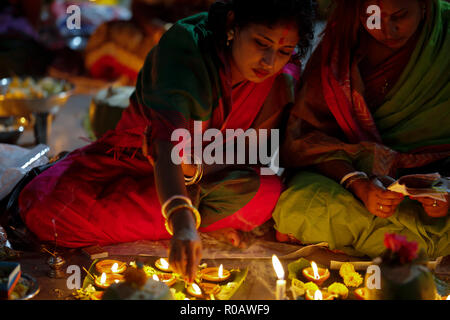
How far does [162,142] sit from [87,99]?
14.7ft

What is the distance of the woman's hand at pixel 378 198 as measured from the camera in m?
2.50

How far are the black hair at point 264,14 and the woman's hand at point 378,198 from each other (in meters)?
0.78

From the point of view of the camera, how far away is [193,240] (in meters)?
1.86

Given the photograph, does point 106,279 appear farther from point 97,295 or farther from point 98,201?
point 98,201

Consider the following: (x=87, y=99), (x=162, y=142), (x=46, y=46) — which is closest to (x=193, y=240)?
(x=162, y=142)

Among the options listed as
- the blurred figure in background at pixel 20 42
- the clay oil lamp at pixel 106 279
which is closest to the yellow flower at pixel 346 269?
the clay oil lamp at pixel 106 279

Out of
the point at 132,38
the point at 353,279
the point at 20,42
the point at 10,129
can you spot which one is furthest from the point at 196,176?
the point at 20,42

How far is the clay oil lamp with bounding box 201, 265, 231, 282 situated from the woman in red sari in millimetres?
380

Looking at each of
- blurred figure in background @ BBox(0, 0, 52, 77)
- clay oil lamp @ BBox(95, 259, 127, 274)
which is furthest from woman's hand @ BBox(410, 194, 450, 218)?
blurred figure in background @ BBox(0, 0, 52, 77)

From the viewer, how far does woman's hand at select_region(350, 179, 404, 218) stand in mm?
2496

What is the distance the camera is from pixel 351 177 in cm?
269

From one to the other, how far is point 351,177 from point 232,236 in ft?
2.37

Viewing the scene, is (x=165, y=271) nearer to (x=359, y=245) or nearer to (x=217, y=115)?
(x=217, y=115)

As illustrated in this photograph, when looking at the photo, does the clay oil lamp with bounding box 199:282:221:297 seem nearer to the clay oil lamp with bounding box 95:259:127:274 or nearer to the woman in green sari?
the clay oil lamp with bounding box 95:259:127:274
